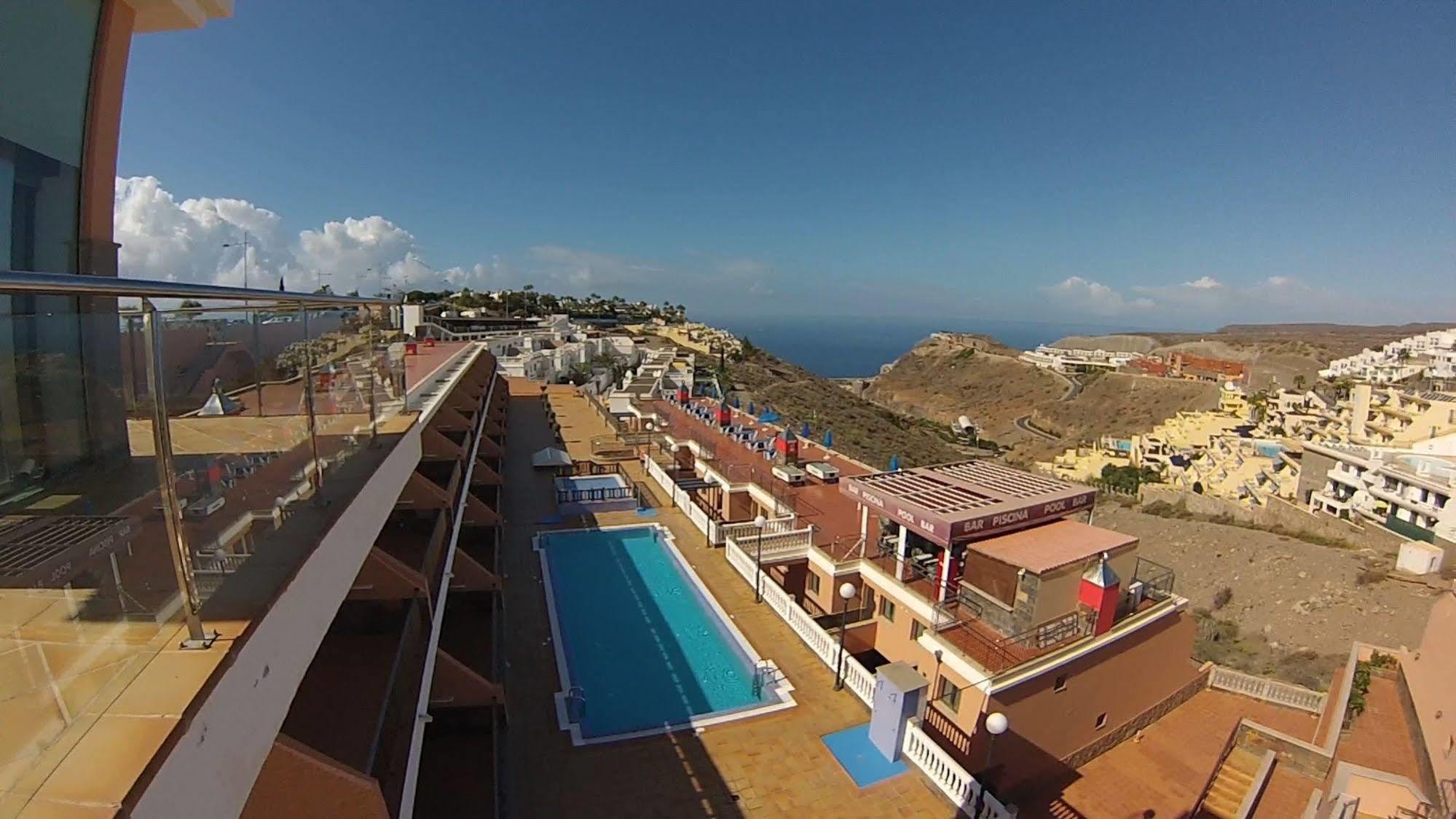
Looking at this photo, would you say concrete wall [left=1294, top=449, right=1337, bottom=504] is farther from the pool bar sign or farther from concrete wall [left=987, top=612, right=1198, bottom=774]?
the pool bar sign

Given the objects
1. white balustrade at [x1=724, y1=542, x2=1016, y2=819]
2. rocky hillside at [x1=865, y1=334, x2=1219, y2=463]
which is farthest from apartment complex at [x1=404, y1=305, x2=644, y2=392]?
rocky hillside at [x1=865, y1=334, x2=1219, y2=463]

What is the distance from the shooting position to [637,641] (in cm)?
1088

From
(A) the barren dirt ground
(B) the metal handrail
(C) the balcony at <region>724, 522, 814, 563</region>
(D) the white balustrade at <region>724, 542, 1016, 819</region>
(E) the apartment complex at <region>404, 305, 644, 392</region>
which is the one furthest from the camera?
(E) the apartment complex at <region>404, 305, 644, 392</region>

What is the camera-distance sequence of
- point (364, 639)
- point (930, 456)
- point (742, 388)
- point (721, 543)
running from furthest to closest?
point (742, 388) → point (930, 456) → point (721, 543) → point (364, 639)

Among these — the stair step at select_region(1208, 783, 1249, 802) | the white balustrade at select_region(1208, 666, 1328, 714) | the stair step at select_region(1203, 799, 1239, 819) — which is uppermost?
the white balustrade at select_region(1208, 666, 1328, 714)

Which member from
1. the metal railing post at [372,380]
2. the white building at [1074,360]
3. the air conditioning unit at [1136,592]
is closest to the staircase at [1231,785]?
the air conditioning unit at [1136,592]

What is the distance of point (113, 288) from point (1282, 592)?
89.7ft

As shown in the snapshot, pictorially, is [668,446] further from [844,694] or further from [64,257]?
[64,257]

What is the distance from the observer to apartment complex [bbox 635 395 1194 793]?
31.5ft

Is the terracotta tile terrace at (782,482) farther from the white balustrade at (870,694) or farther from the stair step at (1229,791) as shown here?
the stair step at (1229,791)

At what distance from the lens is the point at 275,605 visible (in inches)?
101

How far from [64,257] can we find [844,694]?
1034 cm

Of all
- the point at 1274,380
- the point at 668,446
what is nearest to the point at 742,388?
the point at 668,446

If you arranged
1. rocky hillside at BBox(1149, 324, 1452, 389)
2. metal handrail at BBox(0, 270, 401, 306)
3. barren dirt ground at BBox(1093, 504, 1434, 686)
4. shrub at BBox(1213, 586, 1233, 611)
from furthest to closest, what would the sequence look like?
1. rocky hillside at BBox(1149, 324, 1452, 389)
2. shrub at BBox(1213, 586, 1233, 611)
3. barren dirt ground at BBox(1093, 504, 1434, 686)
4. metal handrail at BBox(0, 270, 401, 306)
